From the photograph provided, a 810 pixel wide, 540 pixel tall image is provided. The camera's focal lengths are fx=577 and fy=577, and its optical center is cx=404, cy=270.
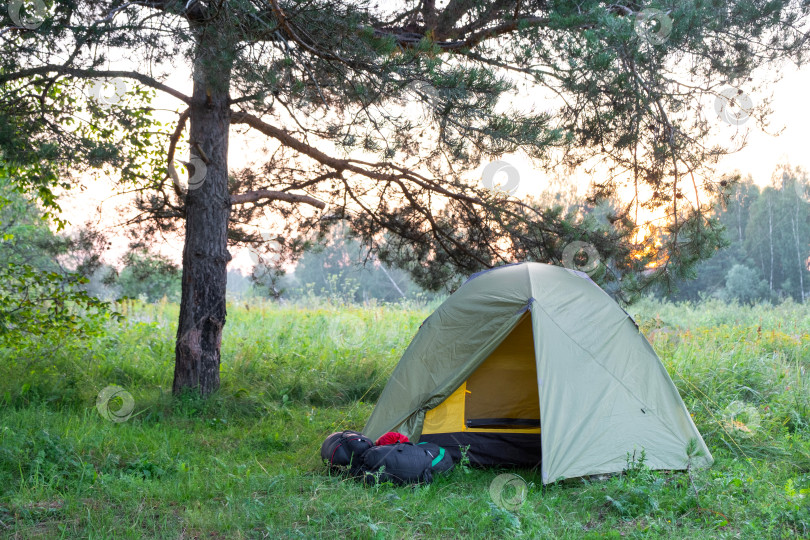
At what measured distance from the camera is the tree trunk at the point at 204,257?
5.79 metres

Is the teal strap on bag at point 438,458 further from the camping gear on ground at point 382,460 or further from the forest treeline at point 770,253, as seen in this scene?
the forest treeline at point 770,253

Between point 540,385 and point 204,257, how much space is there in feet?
11.7

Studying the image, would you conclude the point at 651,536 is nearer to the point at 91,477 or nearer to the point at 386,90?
the point at 386,90

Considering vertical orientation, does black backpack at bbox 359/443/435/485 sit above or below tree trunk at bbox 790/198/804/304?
below

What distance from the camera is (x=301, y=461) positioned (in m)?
4.38

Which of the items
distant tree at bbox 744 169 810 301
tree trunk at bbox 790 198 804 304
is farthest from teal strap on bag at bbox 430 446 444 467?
tree trunk at bbox 790 198 804 304

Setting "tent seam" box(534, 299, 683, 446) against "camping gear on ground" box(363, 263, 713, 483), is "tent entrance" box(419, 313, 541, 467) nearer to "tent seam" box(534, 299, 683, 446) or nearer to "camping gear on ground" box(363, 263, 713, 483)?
"camping gear on ground" box(363, 263, 713, 483)

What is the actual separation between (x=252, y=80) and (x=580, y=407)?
321cm

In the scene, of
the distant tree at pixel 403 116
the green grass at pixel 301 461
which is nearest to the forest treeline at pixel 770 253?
the green grass at pixel 301 461

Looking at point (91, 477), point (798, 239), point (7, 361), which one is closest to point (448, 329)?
point (91, 477)

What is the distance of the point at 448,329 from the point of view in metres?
4.69

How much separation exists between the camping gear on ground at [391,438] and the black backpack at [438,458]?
16cm

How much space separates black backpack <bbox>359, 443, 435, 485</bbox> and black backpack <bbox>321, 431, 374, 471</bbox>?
0.06 m

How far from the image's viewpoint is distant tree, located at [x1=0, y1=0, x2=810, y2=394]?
3775 millimetres
